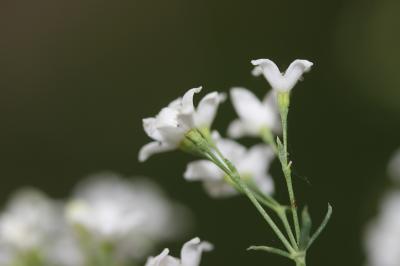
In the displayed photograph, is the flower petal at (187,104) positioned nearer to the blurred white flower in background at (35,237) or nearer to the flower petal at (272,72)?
the flower petal at (272,72)

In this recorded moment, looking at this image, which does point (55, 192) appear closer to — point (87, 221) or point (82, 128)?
point (82, 128)

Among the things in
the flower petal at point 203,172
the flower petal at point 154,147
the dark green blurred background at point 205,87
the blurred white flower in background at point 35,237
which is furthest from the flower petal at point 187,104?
the dark green blurred background at point 205,87

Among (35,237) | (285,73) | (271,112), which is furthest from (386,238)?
(35,237)

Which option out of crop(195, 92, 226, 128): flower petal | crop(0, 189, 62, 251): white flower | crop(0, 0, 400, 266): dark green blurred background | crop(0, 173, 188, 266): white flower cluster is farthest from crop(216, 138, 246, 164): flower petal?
crop(0, 0, 400, 266): dark green blurred background

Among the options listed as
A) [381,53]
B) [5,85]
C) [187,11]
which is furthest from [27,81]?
[381,53]

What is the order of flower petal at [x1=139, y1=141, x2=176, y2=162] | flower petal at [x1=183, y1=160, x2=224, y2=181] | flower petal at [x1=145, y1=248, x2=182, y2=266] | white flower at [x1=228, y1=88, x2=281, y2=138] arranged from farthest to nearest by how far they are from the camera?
white flower at [x1=228, y1=88, x2=281, y2=138] < flower petal at [x1=183, y1=160, x2=224, y2=181] < flower petal at [x1=139, y1=141, x2=176, y2=162] < flower petal at [x1=145, y1=248, x2=182, y2=266]

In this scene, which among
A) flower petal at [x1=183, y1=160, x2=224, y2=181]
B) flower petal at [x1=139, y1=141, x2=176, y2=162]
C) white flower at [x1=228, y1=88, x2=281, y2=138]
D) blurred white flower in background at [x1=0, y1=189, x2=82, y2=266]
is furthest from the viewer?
blurred white flower in background at [x1=0, y1=189, x2=82, y2=266]

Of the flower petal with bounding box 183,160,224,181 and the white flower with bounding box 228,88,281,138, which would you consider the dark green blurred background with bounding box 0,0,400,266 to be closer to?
the white flower with bounding box 228,88,281,138
